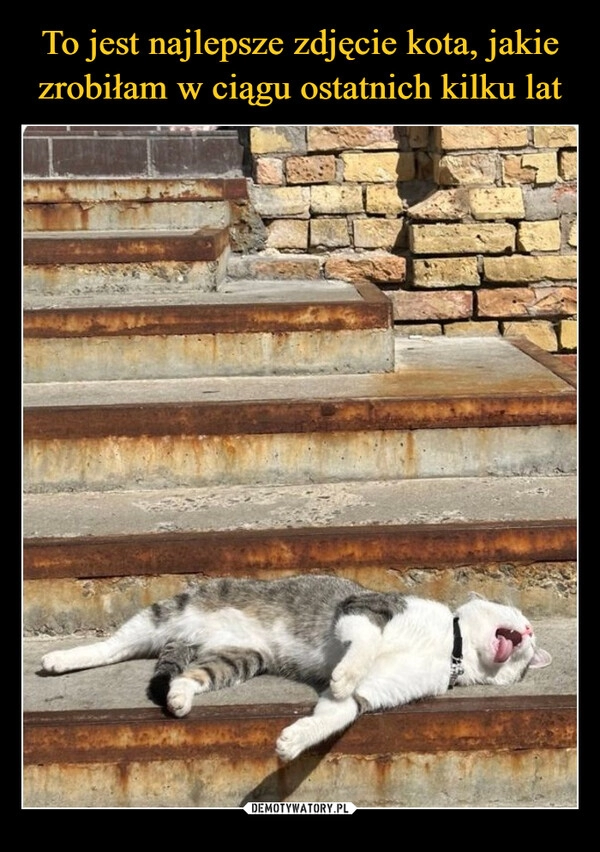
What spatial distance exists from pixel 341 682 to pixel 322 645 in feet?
1.41

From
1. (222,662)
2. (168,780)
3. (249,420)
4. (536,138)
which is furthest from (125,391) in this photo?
(536,138)

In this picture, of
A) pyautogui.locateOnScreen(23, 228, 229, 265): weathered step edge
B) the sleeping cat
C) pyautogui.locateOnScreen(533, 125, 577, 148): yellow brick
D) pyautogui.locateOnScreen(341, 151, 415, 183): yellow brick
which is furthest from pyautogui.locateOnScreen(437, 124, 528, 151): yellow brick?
the sleeping cat

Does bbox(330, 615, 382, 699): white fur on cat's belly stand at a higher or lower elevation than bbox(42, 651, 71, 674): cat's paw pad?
higher

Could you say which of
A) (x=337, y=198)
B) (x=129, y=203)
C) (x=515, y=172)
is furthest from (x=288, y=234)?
(x=515, y=172)

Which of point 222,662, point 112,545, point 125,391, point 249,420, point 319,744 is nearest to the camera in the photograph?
point 319,744

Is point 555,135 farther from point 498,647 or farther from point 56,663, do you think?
point 56,663

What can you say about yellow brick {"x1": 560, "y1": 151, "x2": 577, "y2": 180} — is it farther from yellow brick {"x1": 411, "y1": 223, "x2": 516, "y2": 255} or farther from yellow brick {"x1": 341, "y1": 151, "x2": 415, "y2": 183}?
yellow brick {"x1": 341, "y1": 151, "x2": 415, "y2": 183}

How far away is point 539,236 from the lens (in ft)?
25.9

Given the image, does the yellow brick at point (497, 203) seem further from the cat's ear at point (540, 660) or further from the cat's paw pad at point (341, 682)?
the cat's paw pad at point (341, 682)

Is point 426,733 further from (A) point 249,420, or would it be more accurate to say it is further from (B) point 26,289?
(B) point 26,289

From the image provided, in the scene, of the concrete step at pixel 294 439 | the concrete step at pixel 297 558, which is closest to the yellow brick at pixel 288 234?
the concrete step at pixel 294 439

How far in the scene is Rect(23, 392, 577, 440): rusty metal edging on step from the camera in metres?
4.98

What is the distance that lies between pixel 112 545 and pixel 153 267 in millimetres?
2844

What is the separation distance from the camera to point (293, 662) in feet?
13.1
